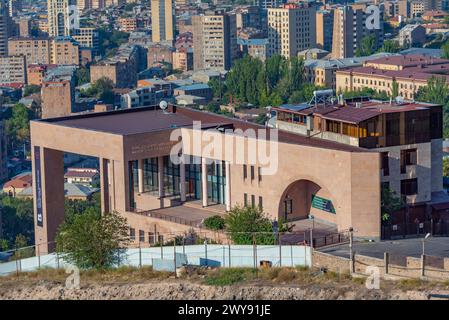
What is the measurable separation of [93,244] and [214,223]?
3172 millimetres

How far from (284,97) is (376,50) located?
53.5 ft

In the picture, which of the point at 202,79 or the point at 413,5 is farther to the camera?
the point at 413,5

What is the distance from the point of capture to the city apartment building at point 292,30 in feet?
260

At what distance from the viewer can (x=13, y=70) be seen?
81.6 meters

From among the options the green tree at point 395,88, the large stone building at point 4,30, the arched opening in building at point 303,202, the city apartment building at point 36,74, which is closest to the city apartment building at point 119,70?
the city apartment building at point 36,74

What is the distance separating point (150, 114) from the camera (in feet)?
87.8

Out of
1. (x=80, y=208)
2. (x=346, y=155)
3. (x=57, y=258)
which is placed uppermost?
(x=346, y=155)

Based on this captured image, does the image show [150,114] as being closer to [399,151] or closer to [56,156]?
[56,156]

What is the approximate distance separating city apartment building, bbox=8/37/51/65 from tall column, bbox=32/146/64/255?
61604 millimetres

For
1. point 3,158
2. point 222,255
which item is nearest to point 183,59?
point 3,158

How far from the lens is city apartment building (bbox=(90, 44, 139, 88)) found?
75.1 metres

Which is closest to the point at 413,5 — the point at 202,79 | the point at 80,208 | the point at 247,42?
the point at 247,42

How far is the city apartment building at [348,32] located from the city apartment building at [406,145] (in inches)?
2025

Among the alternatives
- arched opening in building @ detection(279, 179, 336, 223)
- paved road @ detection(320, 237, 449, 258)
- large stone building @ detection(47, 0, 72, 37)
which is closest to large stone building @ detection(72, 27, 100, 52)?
large stone building @ detection(47, 0, 72, 37)
